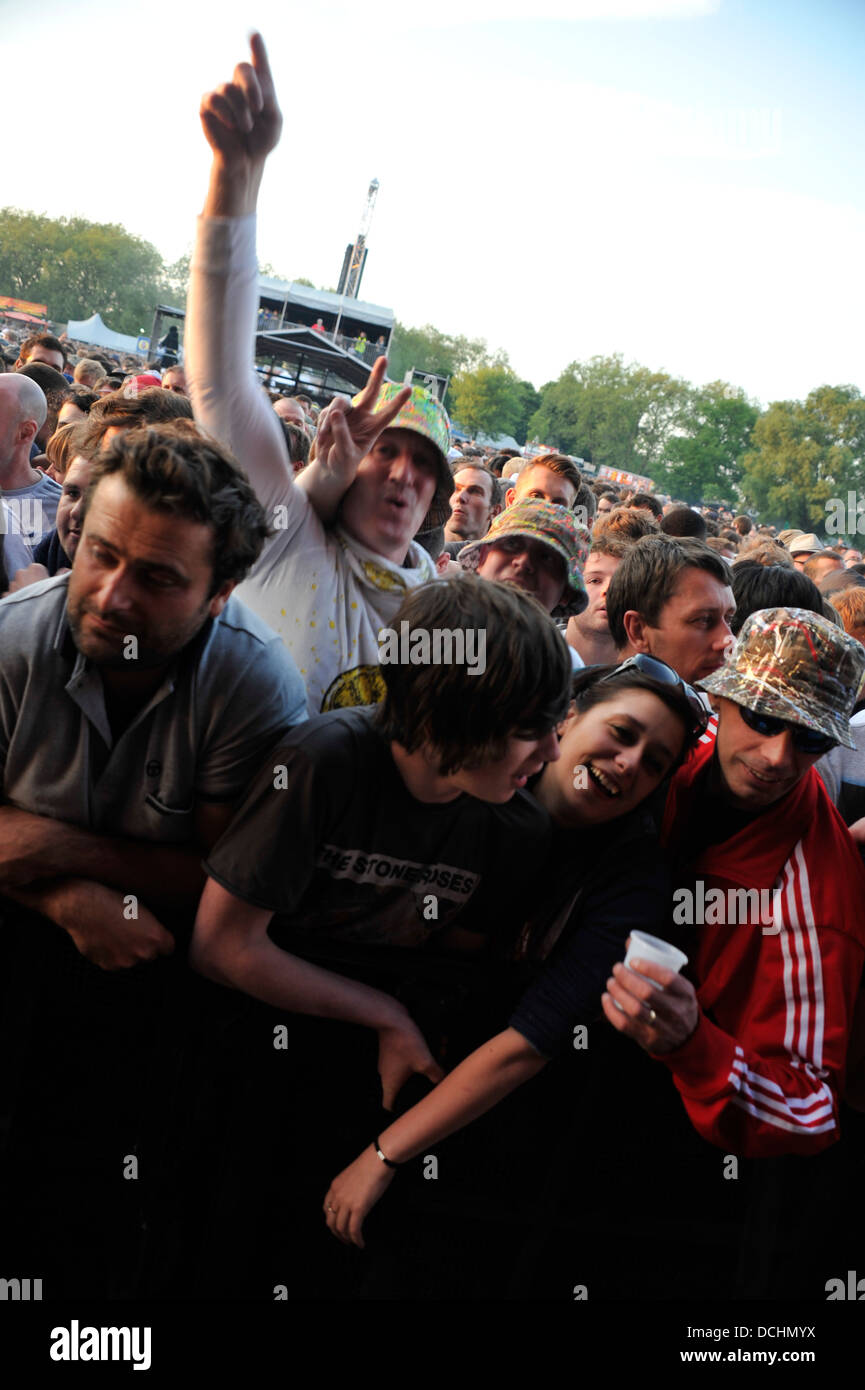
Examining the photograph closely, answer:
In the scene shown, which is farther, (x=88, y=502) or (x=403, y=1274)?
(x=403, y=1274)

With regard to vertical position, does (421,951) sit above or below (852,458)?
below

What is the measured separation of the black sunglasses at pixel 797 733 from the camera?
208 centimetres

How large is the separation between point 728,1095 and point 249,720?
1.21 m

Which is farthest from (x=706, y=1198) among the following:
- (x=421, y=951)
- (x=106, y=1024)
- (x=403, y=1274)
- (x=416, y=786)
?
(x=106, y=1024)

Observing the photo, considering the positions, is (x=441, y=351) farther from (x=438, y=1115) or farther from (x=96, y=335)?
(x=438, y=1115)

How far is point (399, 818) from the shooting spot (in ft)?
6.13

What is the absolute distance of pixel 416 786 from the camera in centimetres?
187

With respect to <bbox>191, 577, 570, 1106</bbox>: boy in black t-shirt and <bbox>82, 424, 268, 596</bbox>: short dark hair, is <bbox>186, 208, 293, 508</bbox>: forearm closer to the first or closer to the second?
<bbox>82, 424, 268, 596</bbox>: short dark hair

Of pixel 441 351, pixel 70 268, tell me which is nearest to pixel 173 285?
pixel 70 268

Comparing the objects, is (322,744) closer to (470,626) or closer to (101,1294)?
(470,626)

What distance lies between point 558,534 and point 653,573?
42 cm

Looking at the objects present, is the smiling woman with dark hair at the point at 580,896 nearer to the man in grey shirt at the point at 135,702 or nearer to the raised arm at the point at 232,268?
the man in grey shirt at the point at 135,702

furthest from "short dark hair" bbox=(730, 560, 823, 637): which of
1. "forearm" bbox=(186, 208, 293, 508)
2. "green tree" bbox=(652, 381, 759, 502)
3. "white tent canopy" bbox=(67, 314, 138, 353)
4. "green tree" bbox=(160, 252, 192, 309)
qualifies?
"green tree" bbox=(160, 252, 192, 309)

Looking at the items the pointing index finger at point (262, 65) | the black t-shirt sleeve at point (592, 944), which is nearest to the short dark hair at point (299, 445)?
the pointing index finger at point (262, 65)
